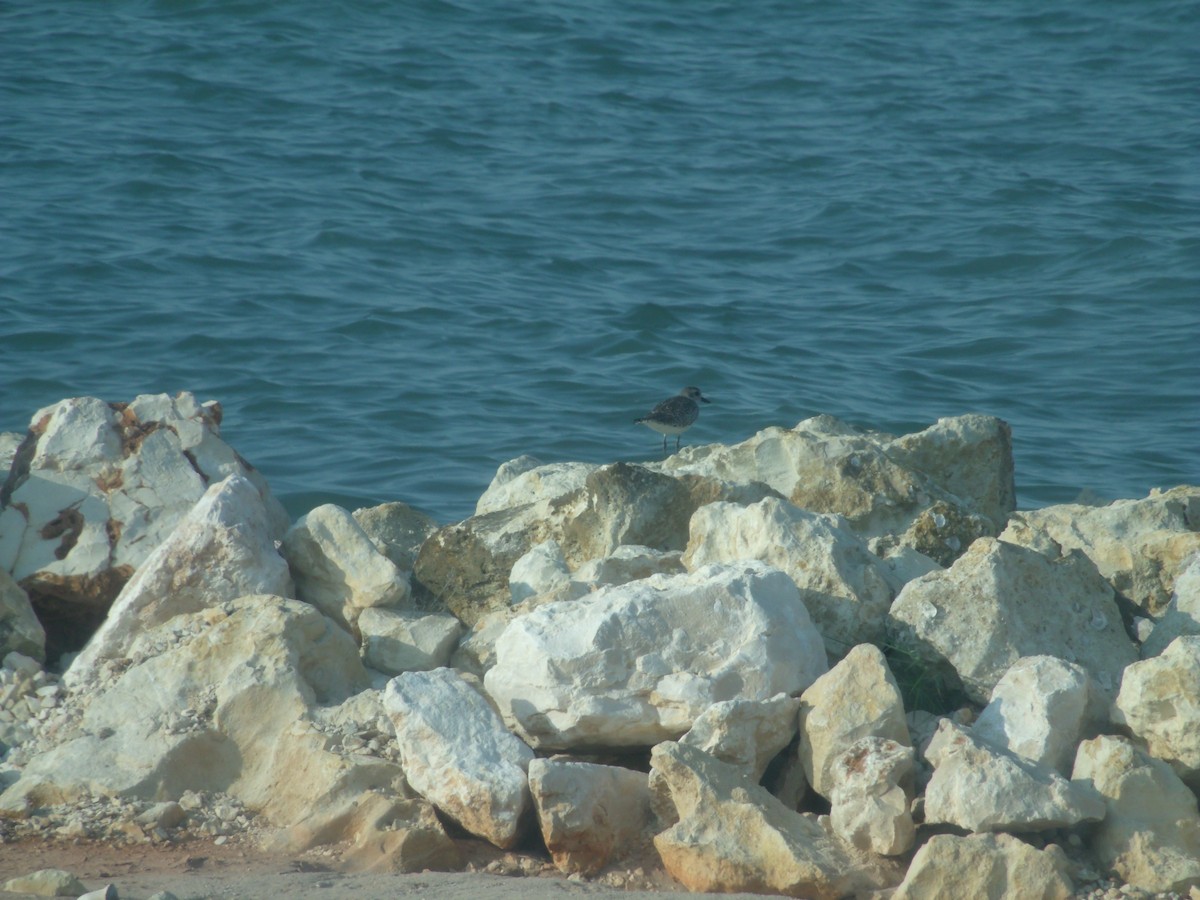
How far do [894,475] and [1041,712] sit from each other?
1981 mm

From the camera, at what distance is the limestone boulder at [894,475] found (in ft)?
18.4

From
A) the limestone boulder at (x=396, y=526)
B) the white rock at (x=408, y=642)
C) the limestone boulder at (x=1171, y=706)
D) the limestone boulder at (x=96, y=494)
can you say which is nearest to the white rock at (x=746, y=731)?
the limestone boulder at (x=1171, y=706)

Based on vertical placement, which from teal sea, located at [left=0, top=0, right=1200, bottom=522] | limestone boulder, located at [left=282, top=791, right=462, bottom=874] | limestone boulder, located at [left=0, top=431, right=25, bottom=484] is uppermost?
limestone boulder, located at [left=282, top=791, right=462, bottom=874]

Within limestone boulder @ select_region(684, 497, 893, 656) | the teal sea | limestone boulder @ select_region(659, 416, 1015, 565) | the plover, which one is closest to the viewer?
limestone boulder @ select_region(684, 497, 893, 656)

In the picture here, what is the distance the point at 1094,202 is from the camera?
635 inches

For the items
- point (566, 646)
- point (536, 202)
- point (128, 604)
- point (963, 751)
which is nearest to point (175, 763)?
point (128, 604)

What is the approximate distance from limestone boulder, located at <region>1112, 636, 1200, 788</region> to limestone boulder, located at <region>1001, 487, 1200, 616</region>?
1062 mm

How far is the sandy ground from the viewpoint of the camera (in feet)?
12.1

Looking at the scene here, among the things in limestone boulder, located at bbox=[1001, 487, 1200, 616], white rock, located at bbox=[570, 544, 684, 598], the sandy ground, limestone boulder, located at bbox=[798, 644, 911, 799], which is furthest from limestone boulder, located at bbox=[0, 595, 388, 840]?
limestone boulder, located at bbox=[1001, 487, 1200, 616]

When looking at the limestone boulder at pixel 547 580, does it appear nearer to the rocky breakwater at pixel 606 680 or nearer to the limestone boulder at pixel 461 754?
the rocky breakwater at pixel 606 680

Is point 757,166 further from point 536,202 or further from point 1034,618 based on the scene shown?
point 1034,618

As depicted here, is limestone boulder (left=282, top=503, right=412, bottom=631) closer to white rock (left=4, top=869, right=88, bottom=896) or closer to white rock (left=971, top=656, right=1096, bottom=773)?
white rock (left=4, top=869, right=88, bottom=896)

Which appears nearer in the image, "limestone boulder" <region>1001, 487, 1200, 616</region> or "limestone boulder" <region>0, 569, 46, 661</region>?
"limestone boulder" <region>0, 569, 46, 661</region>

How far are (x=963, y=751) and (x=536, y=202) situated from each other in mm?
12556
